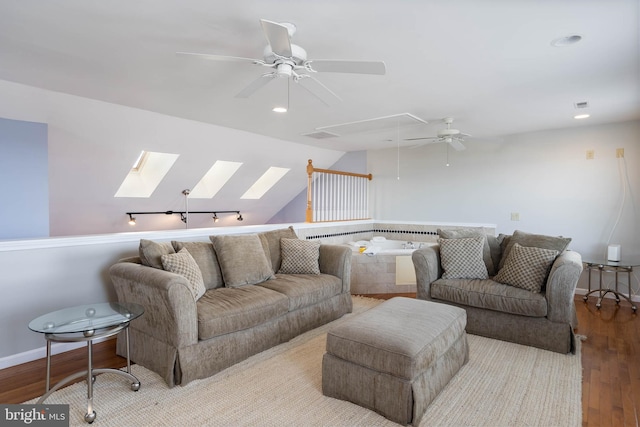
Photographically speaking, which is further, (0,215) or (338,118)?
(338,118)

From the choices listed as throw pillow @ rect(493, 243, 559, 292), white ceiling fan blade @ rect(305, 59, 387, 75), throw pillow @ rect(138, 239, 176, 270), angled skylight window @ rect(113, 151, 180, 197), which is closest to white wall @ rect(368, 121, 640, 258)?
throw pillow @ rect(493, 243, 559, 292)

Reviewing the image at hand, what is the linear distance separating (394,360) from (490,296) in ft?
5.31

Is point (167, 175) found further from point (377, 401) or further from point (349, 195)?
point (377, 401)

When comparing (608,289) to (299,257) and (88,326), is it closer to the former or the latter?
(299,257)

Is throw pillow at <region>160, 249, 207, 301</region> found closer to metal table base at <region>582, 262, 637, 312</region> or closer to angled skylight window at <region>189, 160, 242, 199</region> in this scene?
angled skylight window at <region>189, 160, 242, 199</region>

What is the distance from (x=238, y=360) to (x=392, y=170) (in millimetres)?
4946

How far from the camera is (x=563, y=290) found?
2.86 m

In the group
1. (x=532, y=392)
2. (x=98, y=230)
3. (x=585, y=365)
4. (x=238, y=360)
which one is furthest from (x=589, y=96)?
(x=98, y=230)

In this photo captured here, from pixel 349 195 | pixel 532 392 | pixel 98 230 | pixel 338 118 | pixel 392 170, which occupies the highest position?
pixel 338 118

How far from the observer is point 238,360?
105 inches

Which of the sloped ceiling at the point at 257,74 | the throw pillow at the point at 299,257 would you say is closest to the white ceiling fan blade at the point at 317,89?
the sloped ceiling at the point at 257,74

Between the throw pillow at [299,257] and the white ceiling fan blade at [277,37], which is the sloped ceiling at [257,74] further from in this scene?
the throw pillow at [299,257]

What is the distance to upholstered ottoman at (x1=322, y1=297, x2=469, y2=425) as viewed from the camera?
196cm

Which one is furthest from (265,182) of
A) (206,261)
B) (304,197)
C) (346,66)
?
(346,66)
